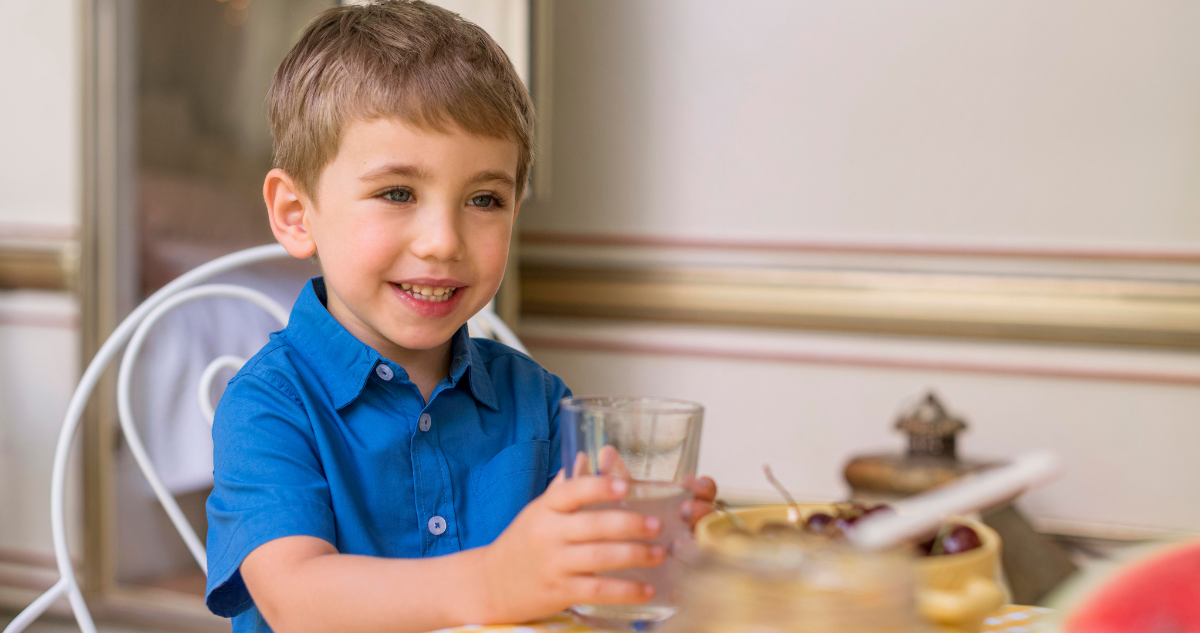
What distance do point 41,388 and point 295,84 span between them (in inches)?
68.4

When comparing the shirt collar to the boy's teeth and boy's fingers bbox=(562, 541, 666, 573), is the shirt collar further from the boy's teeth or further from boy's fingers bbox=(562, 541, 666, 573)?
boy's fingers bbox=(562, 541, 666, 573)

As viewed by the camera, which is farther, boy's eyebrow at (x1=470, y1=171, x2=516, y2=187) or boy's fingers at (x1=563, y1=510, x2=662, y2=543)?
boy's eyebrow at (x1=470, y1=171, x2=516, y2=187)

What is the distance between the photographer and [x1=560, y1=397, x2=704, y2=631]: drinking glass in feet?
1.62

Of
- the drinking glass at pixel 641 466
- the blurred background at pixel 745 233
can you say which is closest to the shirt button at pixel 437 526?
the drinking glass at pixel 641 466

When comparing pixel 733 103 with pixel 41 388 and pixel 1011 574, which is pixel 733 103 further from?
pixel 41 388

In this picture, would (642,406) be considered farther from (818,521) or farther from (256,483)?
(256,483)

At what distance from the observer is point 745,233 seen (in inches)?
89.4

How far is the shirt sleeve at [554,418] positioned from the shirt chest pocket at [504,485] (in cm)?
3

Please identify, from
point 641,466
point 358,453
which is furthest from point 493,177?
point 641,466

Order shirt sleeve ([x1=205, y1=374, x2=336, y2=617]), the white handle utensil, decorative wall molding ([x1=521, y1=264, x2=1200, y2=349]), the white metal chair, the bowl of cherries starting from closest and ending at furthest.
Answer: the white handle utensil, the bowl of cherries, shirt sleeve ([x1=205, y1=374, x2=336, y2=617]), the white metal chair, decorative wall molding ([x1=521, y1=264, x2=1200, y2=349])

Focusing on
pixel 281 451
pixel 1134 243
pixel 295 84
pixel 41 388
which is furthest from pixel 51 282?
pixel 1134 243

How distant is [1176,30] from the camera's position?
2002mm

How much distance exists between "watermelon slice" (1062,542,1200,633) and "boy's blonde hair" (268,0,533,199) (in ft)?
1.93

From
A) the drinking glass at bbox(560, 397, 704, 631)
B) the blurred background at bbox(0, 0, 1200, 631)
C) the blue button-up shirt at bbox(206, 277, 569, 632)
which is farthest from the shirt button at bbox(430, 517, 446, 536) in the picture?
the blurred background at bbox(0, 0, 1200, 631)
